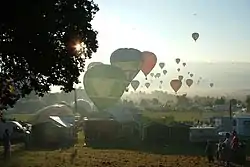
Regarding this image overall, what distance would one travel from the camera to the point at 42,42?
16562 mm

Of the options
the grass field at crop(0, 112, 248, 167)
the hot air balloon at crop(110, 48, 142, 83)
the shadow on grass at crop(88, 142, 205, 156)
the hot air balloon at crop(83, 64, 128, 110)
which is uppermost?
the hot air balloon at crop(110, 48, 142, 83)

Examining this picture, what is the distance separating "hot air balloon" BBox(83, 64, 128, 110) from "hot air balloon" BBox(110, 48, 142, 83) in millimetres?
4415

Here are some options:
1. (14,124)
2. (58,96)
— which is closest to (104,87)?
(14,124)

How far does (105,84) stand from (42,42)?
44898 mm

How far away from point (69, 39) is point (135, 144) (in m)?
21.4

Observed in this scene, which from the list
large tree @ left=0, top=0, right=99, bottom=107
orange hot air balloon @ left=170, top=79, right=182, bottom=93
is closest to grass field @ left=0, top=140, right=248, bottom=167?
large tree @ left=0, top=0, right=99, bottom=107

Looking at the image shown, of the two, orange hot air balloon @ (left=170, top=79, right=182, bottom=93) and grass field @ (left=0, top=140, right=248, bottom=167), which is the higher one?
orange hot air balloon @ (left=170, top=79, right=182, bottom=93)

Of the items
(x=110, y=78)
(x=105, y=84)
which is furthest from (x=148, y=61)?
(x=110, y=78)

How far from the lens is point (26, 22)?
15.9 meters

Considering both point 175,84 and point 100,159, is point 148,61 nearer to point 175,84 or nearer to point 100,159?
point 175,84

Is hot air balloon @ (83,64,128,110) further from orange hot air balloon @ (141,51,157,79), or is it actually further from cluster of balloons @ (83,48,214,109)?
orange hot air balloon @ (141,51,157,79)

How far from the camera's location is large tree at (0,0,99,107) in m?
15.8

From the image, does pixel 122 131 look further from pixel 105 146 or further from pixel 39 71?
pixel 39 71

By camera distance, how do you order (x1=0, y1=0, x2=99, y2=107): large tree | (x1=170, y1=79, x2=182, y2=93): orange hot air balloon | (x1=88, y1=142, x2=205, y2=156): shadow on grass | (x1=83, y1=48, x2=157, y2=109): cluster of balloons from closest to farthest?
1. (x1=0, y1=0, x2=99, y2=107): large tree
2. (x1=88, y1=142, x2=205, y2=156): shadow on grass
3. (x1=83, y1=48, x2=157, y2=109): cluster of balloons
4. (x1=170, y1=79, x2=182, y2=93): orange hot air balloon
